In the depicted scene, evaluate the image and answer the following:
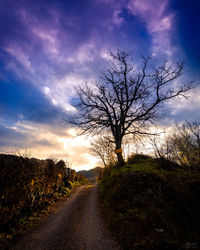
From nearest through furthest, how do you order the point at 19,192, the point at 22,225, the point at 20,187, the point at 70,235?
the point at 70,235
the point at 22,225
the point at 19,192
the point at 20,187

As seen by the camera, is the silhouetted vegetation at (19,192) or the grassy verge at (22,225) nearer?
the grassy verge at (22,225)

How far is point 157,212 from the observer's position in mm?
4828

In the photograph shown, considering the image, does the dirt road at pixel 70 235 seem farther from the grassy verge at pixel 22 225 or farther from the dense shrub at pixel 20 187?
the dense shrub at pixel 20 187

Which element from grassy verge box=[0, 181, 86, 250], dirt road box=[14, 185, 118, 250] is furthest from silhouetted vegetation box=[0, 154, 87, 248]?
dirt road box=[14, 185, 118, 250]

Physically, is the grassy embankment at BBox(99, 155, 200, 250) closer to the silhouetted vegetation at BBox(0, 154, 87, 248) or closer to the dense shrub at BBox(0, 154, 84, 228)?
the silhouetted vegetation at BBox(0, 154, 87, 248)

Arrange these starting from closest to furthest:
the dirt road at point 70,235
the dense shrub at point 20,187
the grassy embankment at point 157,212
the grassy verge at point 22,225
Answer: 1. the grassy embankment at point 157,212
2. the dirt road at point 70,235
3. the grassy verge at point 22,225
4. the dense shrub at point 20,187

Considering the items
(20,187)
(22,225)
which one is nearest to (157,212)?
(22,225)

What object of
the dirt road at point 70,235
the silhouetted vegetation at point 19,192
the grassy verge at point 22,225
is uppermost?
the silhouetted vegetation at point 19,192

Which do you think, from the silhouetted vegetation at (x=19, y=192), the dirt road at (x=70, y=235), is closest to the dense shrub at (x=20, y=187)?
the silhouetted vegetation at (x=19, y=192)

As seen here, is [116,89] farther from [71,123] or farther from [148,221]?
[148,221]

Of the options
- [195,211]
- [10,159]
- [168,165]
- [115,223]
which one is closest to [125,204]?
[115,223]

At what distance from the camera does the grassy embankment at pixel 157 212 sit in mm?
3613

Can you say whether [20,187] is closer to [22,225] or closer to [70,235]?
[22,225]

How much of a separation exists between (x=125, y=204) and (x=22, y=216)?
5.46 metres
